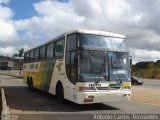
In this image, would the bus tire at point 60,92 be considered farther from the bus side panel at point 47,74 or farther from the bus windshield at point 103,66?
the bus windshield at point 103,66

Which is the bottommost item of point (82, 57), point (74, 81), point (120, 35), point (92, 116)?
point (92, 116)

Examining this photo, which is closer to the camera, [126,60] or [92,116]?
[92,116]

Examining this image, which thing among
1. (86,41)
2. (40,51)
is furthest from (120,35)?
(40,51)

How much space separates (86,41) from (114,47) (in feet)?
4.41

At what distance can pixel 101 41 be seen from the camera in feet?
51.6

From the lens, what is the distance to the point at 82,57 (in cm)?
1503

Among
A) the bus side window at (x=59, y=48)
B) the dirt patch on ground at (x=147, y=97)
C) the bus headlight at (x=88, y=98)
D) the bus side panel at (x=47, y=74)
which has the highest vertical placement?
the bus side window at (x=59, y=48)

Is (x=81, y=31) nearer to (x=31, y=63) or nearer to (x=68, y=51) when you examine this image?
(x=68, y=51)

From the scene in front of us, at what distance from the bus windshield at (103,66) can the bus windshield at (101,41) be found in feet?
1.08

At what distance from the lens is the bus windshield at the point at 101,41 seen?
50.3 ft

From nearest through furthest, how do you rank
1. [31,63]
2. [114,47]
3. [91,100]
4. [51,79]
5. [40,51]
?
1. [91,100]
2. [114,47]
3. [51,79]
4. [40,51]
5. [31,63]

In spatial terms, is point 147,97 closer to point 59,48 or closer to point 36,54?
point 59,48

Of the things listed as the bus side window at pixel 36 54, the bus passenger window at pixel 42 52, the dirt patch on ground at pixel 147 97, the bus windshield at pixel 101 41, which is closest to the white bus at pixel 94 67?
the bus windshield at pixel 101 41

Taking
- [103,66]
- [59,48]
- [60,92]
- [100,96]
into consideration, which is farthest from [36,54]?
[100,96]
